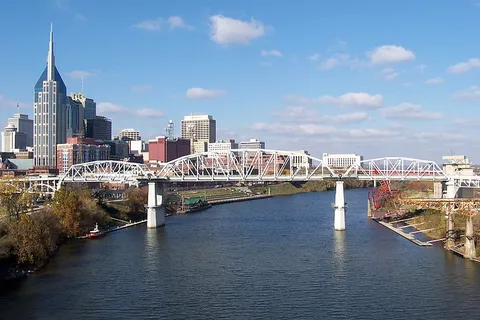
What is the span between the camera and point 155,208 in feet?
179

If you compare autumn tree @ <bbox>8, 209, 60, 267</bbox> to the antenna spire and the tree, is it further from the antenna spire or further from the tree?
the antenna spire

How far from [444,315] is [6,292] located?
19.7 meters

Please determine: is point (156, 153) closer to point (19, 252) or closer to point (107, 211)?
point (107, 211)

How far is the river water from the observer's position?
24.4 meters

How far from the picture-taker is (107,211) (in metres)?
59.5

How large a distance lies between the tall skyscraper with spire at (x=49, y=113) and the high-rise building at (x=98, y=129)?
2526 cm

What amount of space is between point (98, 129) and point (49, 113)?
107 ft

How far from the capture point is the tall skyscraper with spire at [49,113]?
143 metres

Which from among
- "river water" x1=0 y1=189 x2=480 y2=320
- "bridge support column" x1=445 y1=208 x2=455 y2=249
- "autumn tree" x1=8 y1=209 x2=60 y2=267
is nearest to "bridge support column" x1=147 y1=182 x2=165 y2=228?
"river water" x1=0 y1=189 x2=480 y2=320

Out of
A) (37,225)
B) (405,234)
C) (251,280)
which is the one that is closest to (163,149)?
(405,234)

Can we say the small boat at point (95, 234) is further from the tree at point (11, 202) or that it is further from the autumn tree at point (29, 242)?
the autumn tree at point (29, 242)

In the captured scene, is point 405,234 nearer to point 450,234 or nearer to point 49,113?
point 450,234

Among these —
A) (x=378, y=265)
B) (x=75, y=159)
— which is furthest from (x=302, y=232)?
(x=75, y=159)

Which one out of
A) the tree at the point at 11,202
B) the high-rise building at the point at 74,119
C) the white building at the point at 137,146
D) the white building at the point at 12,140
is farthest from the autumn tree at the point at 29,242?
the white building at the point at 12,140
